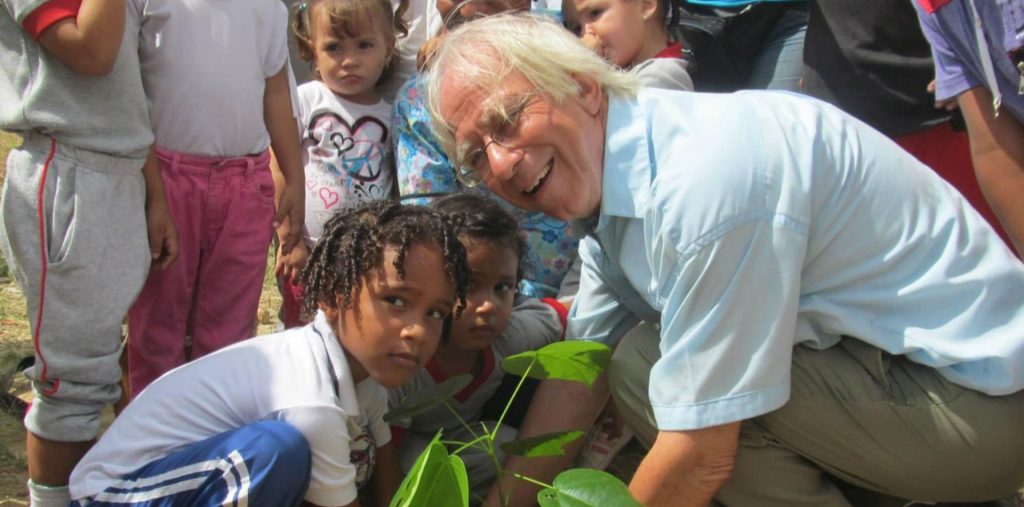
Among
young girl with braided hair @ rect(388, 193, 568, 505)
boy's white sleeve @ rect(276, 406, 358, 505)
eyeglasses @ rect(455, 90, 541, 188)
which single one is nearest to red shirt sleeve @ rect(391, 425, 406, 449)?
young girl with braided hair @ rect(388, 193, 568, 505)

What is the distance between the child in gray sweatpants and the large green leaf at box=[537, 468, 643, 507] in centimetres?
124

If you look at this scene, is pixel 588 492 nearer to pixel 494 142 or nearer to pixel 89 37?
pixel 494 142

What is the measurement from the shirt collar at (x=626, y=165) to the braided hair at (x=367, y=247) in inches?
18.0

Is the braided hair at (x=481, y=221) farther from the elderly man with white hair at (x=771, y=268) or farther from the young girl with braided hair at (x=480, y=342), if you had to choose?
the elderly man with white hair at (x=771, y=268)

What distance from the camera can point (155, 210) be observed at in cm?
237

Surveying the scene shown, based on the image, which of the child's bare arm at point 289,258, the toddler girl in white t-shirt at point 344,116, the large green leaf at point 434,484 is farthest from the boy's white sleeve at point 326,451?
the toddler girl in white t-shirt at point 344,116

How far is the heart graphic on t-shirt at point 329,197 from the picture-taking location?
3010 mm

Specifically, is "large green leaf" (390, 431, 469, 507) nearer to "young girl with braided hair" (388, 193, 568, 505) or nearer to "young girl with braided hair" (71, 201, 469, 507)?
"young girl with braided hair" (71, 201, 469, 507)

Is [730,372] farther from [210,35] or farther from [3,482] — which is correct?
[3,482]

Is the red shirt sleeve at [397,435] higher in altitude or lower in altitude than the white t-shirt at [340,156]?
lower

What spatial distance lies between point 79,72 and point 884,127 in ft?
6.81

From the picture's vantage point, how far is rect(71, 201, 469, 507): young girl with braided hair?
5.81ft

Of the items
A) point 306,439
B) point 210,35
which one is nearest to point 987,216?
point 306,439

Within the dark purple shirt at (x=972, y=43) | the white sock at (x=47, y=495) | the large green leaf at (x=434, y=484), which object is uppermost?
the dark purple shirt at (x=972, y=43)
